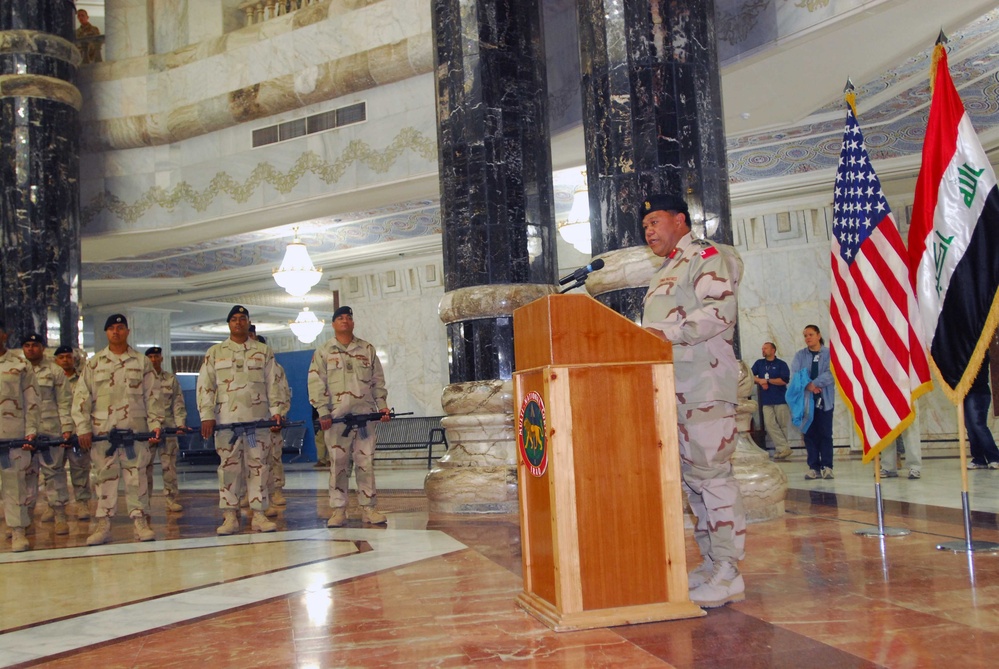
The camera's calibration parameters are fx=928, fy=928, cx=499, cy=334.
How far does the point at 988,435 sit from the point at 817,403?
1560mm

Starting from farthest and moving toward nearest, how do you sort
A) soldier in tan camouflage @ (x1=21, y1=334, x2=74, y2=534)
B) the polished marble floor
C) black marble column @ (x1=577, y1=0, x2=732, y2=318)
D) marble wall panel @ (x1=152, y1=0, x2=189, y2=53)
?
marble wall panel @ (x1=152, y1=0, x2=189, y2=53) → soldier in tan camouflage @ (x1=21, y1=334, x2=74, y2=534) → black marble column @ (x1=577, y1=0, x2=732, y2=318) → the polished marble floor

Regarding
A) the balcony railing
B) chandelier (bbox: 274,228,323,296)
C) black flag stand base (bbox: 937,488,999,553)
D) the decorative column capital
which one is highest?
the balcony railing

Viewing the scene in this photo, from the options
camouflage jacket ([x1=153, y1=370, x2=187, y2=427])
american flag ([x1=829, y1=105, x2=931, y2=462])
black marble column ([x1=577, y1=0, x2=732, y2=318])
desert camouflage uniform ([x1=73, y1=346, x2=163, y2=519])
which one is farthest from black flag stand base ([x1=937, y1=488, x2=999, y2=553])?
camouflage jacket ([x1=153, y1=370, x2=187, y2=427])

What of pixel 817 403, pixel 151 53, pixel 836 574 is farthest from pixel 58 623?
pixel 151 53

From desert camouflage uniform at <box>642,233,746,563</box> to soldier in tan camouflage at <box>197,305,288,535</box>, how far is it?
4.15 meters

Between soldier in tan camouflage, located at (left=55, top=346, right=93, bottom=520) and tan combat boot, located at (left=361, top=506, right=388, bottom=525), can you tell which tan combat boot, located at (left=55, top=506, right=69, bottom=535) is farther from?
tan combat boot, located at (left=361, top=506, right=388, bottom=525)

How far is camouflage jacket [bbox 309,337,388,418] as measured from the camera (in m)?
6.91

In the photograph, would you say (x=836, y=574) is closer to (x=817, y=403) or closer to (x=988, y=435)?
(x=817, y=403)

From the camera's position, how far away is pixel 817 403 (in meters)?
8.63

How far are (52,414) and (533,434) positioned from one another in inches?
285

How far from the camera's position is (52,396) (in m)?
9.04

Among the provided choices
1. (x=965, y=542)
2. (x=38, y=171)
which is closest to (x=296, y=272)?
(x=38, y=171)

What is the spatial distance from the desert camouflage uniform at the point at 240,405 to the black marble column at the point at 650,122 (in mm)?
2987

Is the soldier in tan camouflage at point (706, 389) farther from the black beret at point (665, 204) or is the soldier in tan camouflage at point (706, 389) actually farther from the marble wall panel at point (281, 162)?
the marble wall panel at point (281, 162)
